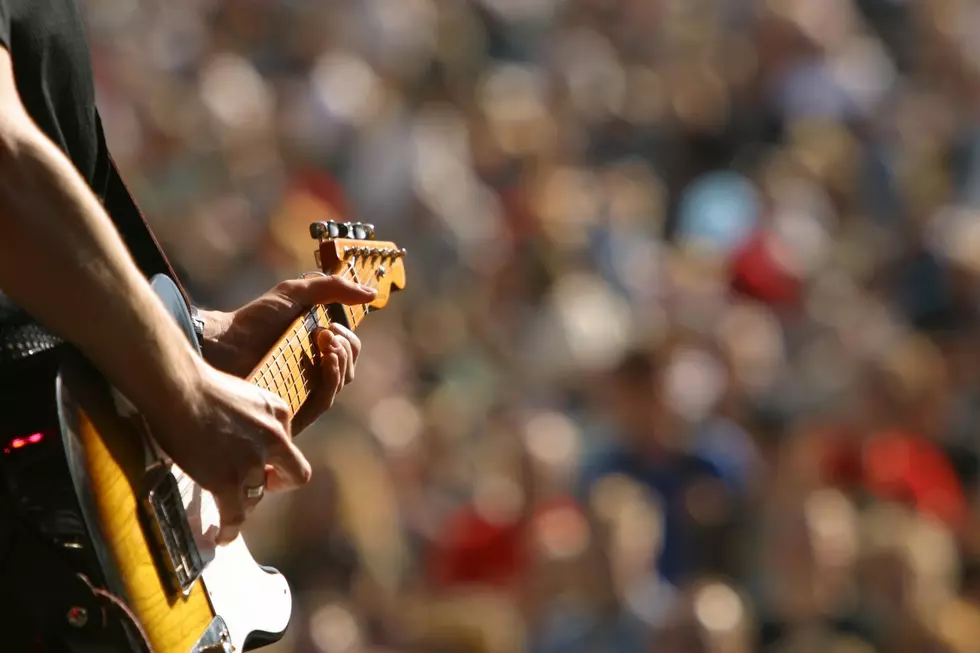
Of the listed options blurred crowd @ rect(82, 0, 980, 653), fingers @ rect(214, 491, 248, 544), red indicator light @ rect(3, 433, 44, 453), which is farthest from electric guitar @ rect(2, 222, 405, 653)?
blurred crowd @ rect(82, 0, 980, 653)

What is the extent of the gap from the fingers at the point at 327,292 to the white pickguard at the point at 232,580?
0.41 m

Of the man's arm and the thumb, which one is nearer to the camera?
the man's arm

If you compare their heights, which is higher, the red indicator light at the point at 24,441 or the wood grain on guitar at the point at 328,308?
the red indicator light at the point at 24,441

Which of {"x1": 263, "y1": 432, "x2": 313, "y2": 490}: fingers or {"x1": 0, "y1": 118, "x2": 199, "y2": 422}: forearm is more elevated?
{"x1": 0, "y1": 118, "x2": 199, "y2": 422}: forearm

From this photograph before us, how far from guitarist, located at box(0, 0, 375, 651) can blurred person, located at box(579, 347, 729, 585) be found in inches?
153

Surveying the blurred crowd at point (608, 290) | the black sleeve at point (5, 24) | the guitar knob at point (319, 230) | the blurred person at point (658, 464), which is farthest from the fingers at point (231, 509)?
the blurred person at point (658, 464)

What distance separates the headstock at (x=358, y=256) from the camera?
3.08m

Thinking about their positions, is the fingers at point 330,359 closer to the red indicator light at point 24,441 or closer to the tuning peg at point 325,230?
the tuning peg at point 325,230

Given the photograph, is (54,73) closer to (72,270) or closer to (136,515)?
(72,270)

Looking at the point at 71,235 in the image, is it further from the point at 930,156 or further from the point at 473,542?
the point at 930,156

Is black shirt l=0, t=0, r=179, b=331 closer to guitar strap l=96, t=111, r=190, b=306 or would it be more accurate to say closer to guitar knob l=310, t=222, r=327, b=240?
guitar strap l=96, t=111, r=190, b=306

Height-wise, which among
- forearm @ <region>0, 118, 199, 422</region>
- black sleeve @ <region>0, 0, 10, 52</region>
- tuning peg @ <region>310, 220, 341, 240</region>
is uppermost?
black sleeve @ <region>0, 0, 10, 52</region>

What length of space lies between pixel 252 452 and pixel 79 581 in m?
0.28

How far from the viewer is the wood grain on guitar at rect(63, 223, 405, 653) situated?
2252 mm
